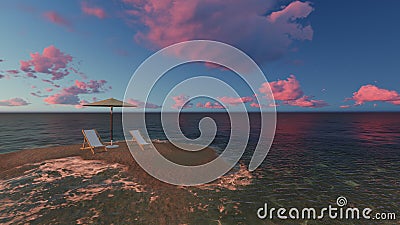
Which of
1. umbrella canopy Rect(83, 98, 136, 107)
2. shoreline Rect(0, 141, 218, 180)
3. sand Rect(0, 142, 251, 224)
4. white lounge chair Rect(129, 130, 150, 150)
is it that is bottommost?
sand Rect(0, 142, 251, 224)

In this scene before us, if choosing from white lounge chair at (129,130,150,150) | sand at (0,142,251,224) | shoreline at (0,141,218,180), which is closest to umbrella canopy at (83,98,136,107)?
white lounge chair at (129,130,150,150)

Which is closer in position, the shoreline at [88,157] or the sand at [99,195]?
the sand at [99,195]

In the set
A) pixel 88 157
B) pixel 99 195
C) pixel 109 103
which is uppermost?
pixel 109 103

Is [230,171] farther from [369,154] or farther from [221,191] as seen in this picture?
[369,154]

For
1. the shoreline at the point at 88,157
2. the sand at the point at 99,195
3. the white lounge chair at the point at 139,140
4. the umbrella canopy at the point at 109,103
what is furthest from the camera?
the white lounge chair at the point at 139,140

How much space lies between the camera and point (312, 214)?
6.55 meters

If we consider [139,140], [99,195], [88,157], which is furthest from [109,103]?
[99,195]

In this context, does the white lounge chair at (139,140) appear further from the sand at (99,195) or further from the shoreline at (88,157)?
the sand at (99,195)

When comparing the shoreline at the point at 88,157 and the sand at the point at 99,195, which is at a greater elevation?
the shoreline at the point at 88,157

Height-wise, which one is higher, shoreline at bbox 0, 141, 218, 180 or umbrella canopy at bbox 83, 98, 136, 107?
umbrella canopy at bbox 83, 98, 136, 107

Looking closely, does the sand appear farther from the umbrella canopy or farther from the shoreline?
the umbrella canopy

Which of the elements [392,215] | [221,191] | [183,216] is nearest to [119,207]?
[183,216]

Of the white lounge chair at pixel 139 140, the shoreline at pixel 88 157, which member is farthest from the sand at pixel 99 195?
the white lounge chair at pixel 139 140

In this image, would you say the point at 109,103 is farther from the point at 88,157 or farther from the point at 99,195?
the point at 99,195
